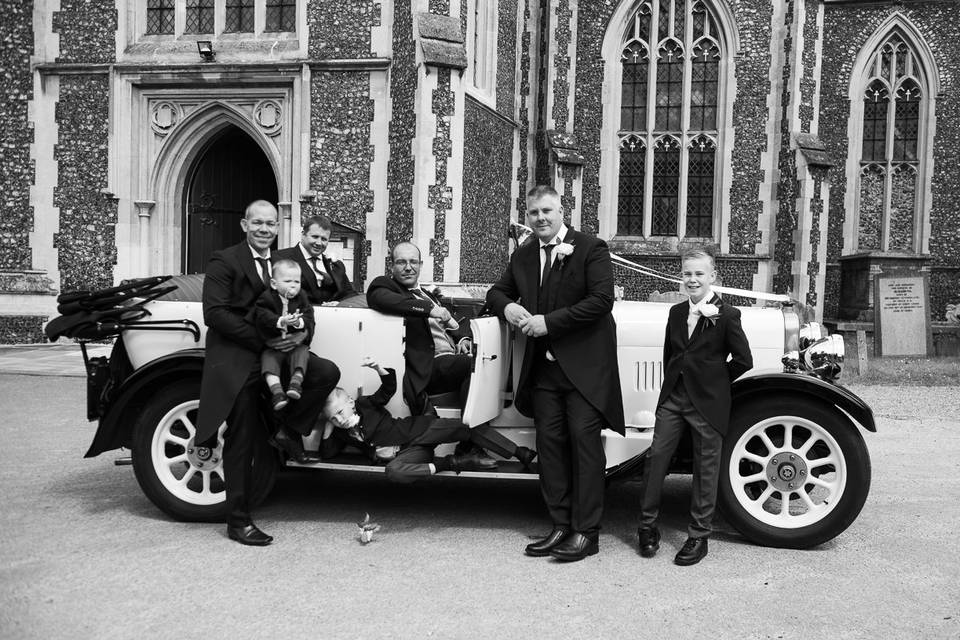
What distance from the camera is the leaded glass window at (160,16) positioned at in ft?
47.4

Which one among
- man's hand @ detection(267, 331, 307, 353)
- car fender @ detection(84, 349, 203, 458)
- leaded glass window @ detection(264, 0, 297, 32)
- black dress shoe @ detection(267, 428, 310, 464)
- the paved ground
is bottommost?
the paved ground

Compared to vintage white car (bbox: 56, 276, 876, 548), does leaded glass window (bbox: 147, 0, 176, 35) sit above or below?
above

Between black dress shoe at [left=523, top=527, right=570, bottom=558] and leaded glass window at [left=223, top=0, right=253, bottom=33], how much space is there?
40.5ft

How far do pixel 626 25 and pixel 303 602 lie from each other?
50.5 feet

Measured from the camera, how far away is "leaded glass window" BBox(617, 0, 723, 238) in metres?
16.6

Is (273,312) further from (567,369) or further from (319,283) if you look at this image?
(567,369)

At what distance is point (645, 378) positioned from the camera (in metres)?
4.84

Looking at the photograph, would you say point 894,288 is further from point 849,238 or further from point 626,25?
point 626,25

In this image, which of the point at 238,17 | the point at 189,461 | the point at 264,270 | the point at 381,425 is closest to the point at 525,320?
the point at 381,425

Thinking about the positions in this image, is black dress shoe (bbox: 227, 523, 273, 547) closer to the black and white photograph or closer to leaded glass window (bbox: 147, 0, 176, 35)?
the black and white photograph

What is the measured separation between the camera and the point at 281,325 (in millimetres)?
4348

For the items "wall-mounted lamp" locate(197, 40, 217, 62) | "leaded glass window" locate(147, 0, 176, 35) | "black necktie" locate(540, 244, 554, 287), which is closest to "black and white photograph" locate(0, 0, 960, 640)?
"black necktie" locate(540, 244, 554, 287)

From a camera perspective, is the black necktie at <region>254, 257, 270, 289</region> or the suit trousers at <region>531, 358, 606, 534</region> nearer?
the suit trousers at <region>531, 358, 606, 534</region>

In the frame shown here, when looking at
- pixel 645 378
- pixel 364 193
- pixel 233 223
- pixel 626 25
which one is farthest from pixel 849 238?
pixel 645 378
